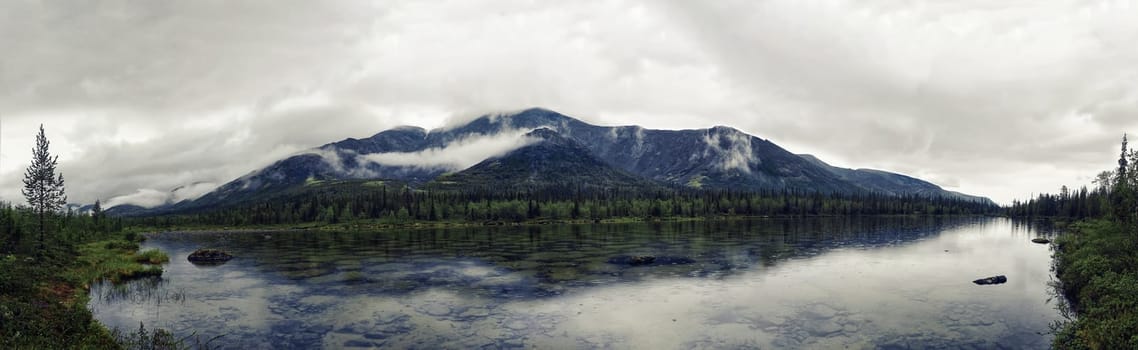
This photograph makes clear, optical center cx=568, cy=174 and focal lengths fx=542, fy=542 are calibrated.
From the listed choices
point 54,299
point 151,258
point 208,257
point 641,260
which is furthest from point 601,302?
point 151,258

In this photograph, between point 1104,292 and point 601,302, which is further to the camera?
point 601,302

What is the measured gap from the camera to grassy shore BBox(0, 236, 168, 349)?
3072cm

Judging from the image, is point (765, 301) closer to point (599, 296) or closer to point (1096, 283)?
point (599, 296)

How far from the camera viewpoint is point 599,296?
57.4 meters

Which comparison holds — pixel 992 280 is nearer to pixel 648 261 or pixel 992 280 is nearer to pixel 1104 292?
pixel 1104 292

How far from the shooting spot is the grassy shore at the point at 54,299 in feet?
101

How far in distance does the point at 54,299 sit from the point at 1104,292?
8761 centimetres

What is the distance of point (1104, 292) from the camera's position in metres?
44.5

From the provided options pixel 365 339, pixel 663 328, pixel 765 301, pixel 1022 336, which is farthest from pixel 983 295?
pixel 365 339

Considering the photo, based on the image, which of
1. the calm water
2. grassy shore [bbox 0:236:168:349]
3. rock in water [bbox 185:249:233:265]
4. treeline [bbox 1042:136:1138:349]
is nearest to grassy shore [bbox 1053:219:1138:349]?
treeline [bbox 1042:136:1138:349]

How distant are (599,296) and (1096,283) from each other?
43146mm

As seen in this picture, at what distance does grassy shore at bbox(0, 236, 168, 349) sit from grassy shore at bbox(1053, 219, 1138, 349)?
192ft

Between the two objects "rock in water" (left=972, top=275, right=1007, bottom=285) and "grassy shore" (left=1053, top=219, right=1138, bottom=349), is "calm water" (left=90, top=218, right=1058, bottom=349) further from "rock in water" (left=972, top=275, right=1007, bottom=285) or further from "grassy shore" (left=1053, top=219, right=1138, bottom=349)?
"grassy shore" (left=1053, top=219, right=1138, bottom=349)

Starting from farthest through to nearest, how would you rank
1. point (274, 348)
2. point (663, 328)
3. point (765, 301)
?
point (765, 301)
point (663, 328)
point (274, 348)
